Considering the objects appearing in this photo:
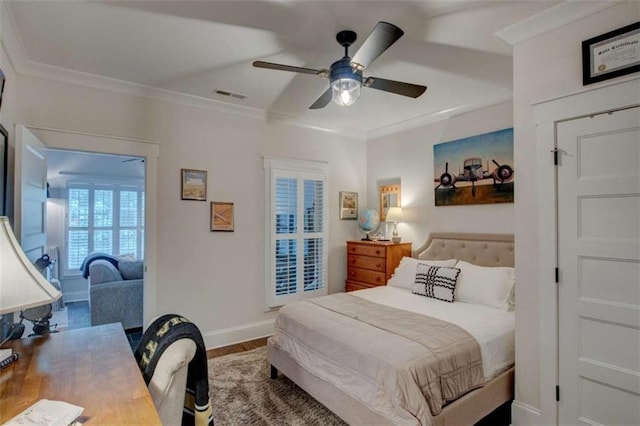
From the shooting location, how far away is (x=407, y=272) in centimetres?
368

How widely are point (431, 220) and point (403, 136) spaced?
124cm

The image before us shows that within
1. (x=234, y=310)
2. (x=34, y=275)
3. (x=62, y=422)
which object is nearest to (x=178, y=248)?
(x=234, y=310)

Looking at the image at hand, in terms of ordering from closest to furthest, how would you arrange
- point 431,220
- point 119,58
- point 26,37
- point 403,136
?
point 26,37
point 119,58
point 431,220
point 403,136

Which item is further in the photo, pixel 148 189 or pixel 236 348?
pixel 236 348

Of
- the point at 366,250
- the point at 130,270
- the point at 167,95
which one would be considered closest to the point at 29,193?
the point at 167,95

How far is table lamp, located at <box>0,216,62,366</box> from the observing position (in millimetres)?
1160

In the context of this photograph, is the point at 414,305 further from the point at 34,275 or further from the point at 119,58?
the point at 119,58

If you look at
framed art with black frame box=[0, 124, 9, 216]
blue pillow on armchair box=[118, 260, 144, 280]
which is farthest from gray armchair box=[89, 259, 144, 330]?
framed art with black frame box=[0, 124, 9, 216]

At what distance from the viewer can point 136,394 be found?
1196 mm

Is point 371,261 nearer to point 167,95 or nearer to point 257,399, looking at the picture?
point 257,399

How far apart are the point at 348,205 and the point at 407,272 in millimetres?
1561

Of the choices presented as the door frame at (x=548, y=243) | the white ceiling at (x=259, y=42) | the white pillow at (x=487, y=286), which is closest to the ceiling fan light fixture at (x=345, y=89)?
the white ceiling at (x=259, y=42)

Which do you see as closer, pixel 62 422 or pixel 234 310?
pixel 62 422

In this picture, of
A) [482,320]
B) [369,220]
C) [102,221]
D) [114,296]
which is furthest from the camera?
[102,221]
